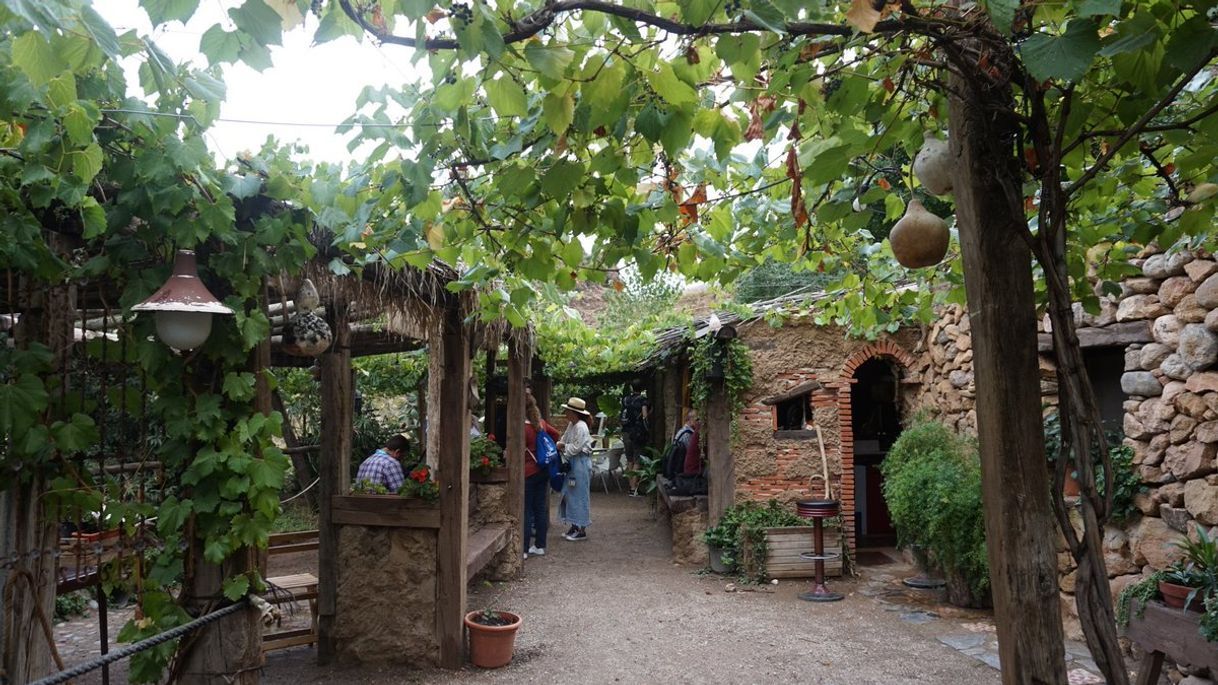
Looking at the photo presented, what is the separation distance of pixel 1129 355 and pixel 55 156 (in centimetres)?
616

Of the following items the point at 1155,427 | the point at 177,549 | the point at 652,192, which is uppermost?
the point at 652,192

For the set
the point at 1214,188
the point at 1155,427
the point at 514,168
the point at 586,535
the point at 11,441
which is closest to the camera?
the point at 514,168

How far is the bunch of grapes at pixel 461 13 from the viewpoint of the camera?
174cm

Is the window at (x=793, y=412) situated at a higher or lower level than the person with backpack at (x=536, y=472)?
higher

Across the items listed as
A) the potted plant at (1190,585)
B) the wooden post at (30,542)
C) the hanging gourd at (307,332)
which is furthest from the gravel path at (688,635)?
the hanging gourd at (307,332)

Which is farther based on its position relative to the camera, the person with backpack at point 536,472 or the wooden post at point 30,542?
the person with backpack at point 536,472

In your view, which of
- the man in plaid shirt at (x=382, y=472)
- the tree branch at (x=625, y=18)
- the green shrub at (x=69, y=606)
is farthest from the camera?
the green shrub at (x=69, y=606)

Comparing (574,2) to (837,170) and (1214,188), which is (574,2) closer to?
(837,170)

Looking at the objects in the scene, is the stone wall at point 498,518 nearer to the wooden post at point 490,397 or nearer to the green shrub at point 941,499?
the wooden post at point 490,397

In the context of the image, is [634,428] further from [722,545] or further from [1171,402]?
Result: [1171,402]

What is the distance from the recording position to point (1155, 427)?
512cm

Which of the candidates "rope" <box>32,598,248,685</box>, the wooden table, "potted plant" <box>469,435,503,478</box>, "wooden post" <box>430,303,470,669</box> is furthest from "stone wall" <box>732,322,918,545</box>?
"rope" <box>32,598,248,685</box>

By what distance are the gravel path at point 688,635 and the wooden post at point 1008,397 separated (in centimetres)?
406

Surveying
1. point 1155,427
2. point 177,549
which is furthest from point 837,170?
point 1155,427
